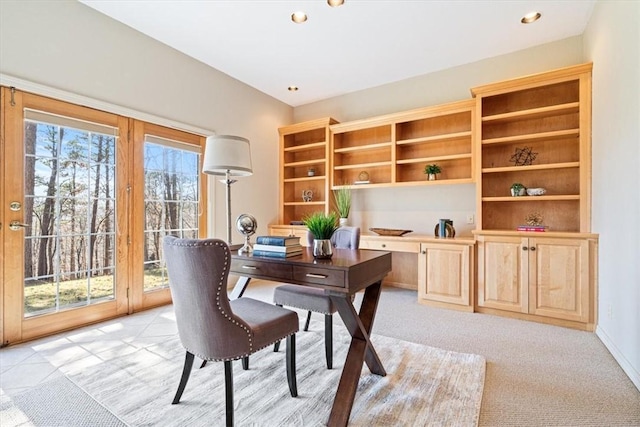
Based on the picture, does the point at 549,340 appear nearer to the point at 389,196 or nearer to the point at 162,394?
Result: the point at 389,196

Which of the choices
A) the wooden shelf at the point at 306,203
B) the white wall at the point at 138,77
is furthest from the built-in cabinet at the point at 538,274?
the white wall at the point at 138,77

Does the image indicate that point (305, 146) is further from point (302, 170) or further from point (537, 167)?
point (537, 167)

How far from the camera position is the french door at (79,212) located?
2404 mm

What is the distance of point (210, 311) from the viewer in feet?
4.58

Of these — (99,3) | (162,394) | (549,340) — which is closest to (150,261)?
(162,394)

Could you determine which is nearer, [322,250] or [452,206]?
[322,250]

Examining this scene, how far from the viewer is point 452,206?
3889mm

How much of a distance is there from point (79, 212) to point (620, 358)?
4515mm

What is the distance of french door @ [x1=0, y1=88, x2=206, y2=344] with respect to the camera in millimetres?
2404

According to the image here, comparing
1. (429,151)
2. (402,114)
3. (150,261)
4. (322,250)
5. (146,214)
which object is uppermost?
(402,114)

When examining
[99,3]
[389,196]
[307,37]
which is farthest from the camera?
[389,196]

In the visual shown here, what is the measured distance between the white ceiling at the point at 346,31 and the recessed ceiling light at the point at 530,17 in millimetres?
43

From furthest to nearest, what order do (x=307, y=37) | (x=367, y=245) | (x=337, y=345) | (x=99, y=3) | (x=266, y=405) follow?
(x=367, y=245), (x=307, y=37), (x=99, y=3), (x=337, y=345), (x=266, y=405)

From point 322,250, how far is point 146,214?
8.10ft
